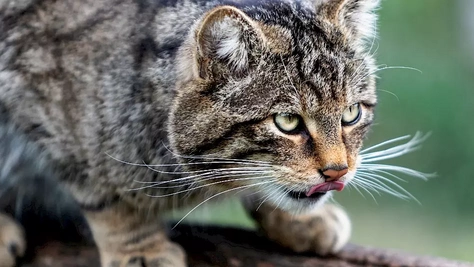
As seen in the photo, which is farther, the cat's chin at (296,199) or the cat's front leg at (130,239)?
the cat's front leg at (130,239)

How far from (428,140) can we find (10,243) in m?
1.66

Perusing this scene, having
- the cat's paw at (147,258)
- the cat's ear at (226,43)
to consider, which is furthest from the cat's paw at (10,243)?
the cat's ear at (226,43)

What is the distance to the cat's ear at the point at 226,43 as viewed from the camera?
116 centimetres

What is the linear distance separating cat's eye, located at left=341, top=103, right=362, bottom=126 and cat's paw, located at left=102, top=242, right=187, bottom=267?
0.50m

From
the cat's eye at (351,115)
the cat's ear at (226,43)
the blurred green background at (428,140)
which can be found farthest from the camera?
the blurred green background at (428,140)

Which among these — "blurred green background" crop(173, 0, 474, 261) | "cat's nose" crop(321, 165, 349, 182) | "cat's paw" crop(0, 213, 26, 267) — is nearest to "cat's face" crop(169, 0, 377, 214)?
"cat's nose" crop(321, 165, 349, 182)

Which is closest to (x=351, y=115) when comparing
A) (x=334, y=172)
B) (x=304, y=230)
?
(x=334, y=172)

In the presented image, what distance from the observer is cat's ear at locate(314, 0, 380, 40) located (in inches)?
50.4

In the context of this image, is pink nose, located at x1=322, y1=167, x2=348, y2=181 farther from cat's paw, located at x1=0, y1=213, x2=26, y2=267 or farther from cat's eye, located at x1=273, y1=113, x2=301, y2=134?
cat's paw, located at x1=0, y1=213, x2=26, y2=267

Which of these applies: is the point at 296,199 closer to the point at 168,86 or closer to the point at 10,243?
the point at 168,86

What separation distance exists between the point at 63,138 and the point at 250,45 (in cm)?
50

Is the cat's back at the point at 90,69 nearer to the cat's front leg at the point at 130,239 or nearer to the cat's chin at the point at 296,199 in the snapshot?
the cat's front leg at the point at 130,239

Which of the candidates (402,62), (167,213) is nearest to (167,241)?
(167,213)

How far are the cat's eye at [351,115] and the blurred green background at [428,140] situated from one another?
47.3 inches
